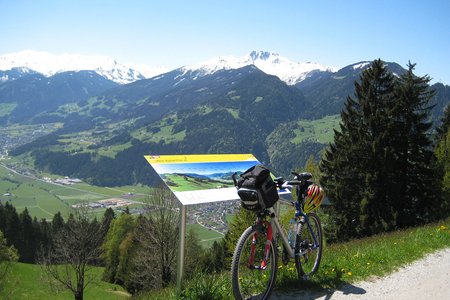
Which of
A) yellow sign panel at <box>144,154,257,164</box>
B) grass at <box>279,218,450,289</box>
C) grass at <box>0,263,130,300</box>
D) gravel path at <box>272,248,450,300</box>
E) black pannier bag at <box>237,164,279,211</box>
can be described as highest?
yellow sign panel at <box>144,154,257,164</box>

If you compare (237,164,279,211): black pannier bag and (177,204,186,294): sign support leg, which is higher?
(237,164,279,211): black pannier bag

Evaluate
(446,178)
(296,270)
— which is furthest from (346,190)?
(296,270)

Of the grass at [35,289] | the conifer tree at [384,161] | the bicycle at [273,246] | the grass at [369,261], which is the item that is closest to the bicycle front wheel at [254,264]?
the bicycle at [273,246]

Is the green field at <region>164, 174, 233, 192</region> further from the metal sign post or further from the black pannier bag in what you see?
the black pannier bag

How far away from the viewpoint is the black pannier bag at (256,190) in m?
6.23

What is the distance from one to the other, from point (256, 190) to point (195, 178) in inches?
57.5

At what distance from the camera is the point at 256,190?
20.4ft

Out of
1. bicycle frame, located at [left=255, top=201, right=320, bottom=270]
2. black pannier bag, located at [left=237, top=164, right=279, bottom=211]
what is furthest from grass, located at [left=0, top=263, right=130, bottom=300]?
black pannier bag, located at [left=237, top=164, right=279, bottom=211]

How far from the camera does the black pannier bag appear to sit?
6227mm

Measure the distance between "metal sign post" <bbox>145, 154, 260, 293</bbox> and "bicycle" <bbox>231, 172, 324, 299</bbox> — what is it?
921 mm

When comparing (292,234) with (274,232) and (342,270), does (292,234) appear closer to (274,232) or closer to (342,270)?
(274,232)

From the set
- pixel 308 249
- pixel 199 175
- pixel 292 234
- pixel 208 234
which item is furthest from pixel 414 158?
pixel 208 234

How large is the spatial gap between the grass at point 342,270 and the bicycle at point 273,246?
0.82ft

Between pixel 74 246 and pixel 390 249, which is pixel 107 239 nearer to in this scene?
pixel 74 246
